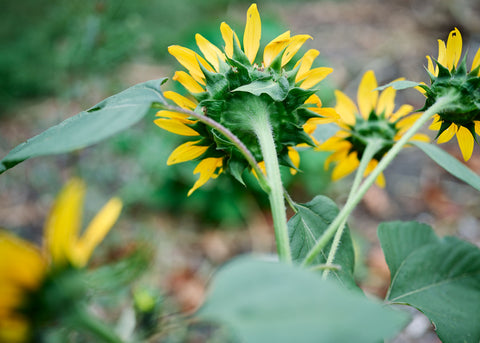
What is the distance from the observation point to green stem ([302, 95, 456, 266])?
0.27 meters

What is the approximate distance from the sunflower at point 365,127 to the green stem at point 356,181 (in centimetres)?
1

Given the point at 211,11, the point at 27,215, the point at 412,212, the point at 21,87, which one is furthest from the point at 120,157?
the point at 211,11

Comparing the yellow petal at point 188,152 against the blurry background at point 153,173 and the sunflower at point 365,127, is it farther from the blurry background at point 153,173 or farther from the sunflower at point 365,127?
the blurry background at point 153,173

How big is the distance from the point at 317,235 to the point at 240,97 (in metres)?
0.14

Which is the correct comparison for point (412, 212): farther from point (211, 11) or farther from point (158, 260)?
point (211, 11)

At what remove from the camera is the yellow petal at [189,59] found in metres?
0.36

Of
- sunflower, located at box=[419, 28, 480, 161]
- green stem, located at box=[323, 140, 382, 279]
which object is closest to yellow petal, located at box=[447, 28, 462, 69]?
sunflower, located at box=[419, 28, 480, 161]

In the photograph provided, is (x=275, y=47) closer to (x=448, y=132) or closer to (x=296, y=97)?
(x=296, y=97)

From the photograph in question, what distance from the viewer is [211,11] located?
3.34 meters

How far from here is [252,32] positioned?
15.1 inches

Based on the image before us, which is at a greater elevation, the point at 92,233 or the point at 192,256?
the point at 92,233

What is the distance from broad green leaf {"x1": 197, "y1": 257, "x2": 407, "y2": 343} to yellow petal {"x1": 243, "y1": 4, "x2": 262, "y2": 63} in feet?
0.84

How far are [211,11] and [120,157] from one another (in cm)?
205

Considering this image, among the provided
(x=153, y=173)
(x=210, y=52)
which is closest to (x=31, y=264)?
(x=210, y=52)
